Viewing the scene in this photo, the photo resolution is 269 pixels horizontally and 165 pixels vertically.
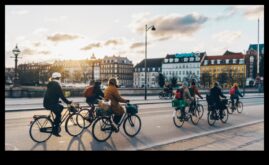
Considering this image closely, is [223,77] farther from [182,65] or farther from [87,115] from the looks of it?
[87,115]

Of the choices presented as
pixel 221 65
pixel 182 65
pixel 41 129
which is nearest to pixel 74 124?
pixel 41 129

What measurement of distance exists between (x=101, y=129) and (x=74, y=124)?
161 centimetres

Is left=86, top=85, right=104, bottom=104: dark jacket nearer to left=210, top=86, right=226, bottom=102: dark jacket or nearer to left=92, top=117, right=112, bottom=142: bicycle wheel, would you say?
left=92, top=117, right=112, bottom=142: bicycle wheel

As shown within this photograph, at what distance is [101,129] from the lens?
28.9 feet

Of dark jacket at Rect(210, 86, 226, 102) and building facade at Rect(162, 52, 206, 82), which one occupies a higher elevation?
building facade at Rect(162, 52, 206, 82)

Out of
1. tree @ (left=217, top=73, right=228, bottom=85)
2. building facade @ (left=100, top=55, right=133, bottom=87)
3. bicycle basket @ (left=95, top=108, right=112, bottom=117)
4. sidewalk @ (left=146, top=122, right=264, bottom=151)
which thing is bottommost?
sidewalk @ (left=146, top=122, right=264, bottom=151)

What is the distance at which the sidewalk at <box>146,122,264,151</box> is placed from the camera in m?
7.86

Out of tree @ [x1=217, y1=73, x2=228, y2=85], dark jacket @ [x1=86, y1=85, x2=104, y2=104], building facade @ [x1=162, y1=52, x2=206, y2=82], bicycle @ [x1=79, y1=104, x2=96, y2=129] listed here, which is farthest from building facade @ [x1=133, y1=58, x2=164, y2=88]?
bicycle @ [x1=79, y1=104, x2=96, y2=129]

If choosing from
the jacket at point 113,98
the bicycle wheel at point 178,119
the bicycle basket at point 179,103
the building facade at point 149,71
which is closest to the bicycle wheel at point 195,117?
the bicycle wheel at point 178,119

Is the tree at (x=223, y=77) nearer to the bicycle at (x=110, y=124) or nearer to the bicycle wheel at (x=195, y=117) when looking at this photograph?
the bicycle wheel at (x=195, y=117)

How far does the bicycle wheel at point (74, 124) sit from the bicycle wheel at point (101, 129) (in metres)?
1.16

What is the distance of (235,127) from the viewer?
11.8 m

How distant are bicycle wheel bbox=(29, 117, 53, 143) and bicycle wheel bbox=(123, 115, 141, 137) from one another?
87.5 inches
